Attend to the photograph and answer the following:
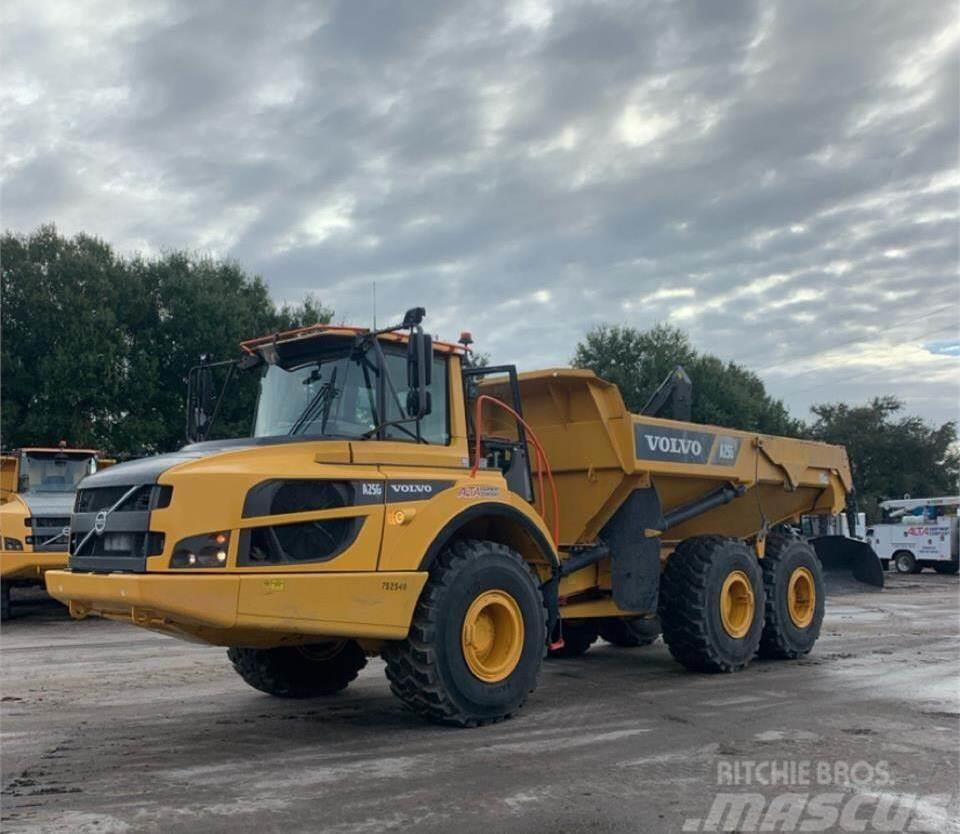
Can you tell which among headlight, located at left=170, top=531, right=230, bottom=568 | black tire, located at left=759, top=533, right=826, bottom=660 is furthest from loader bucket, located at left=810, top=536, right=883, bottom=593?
headlight, located at left=170, top=531, right=230, bottom=568

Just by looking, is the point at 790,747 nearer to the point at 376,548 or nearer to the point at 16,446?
the point at 376,548

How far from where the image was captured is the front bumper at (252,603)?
566cm

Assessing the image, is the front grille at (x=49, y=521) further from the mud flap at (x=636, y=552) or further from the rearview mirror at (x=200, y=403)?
the mud flap at (x=636, y=552)

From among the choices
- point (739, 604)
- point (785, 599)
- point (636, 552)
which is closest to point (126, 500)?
point (636, 552)

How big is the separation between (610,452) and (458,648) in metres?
2.83

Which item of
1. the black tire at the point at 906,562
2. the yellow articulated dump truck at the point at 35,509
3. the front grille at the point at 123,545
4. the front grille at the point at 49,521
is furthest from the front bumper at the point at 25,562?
the black tire at the point at 906,562

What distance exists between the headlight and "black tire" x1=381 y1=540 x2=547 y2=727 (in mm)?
1462

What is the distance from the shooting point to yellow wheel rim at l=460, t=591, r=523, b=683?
271 inches

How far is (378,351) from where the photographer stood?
273 inches

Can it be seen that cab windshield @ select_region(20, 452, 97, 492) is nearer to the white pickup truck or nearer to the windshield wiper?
the windshield wiper

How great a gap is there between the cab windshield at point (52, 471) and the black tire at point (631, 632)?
914 cm

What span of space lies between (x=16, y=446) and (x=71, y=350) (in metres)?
2.76

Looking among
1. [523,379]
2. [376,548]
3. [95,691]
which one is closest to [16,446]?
[95,691]

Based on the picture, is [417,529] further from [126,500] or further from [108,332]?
[108,332]
